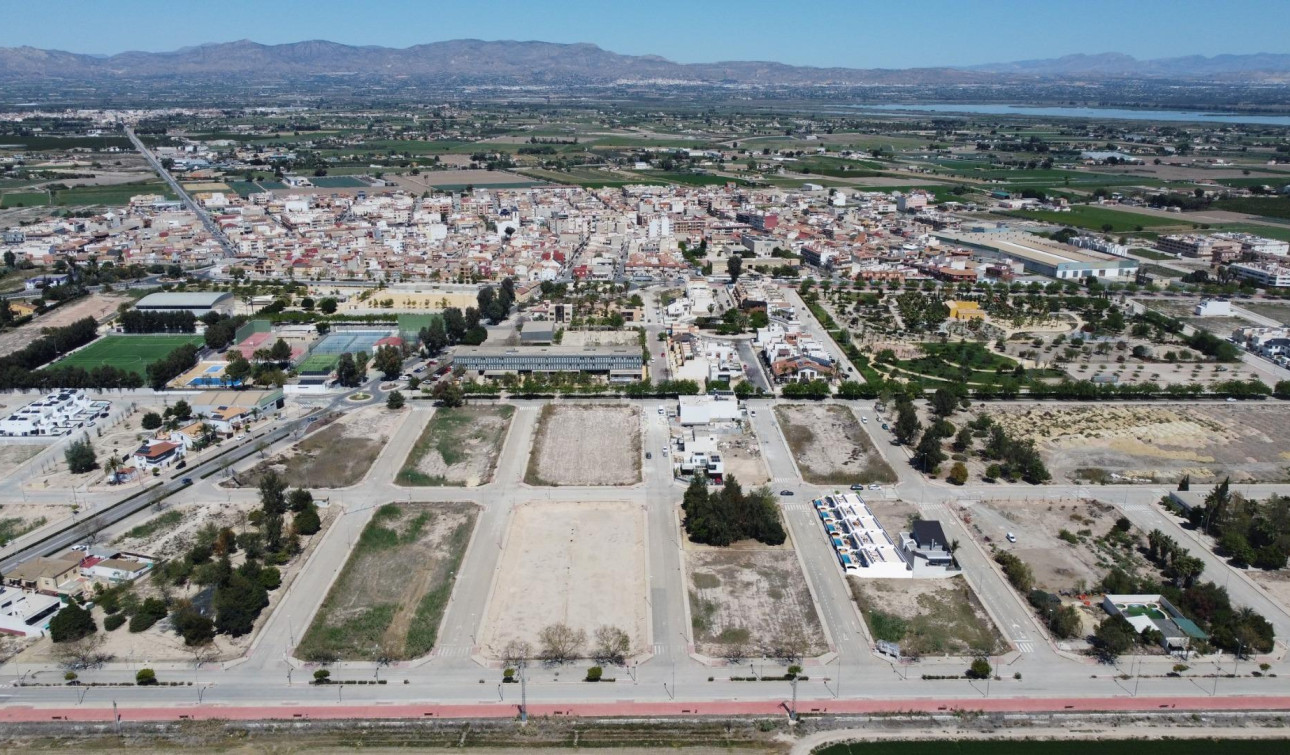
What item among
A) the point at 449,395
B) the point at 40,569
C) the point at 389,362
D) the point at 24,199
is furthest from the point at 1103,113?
the point at 40,569

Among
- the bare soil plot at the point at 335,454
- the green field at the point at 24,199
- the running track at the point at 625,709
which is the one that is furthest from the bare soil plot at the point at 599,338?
the green field at the point at 24,199

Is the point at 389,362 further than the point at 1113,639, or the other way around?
the point at 389,362

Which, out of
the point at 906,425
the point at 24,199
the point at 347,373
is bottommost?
the point at 906,425

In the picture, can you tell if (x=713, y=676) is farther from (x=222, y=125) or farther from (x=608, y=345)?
(x=222, y=125)

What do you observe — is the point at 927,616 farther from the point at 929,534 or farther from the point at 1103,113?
the point at 1103,113

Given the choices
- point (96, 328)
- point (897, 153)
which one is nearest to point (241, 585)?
point (96, 328)

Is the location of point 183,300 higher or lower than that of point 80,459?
higher

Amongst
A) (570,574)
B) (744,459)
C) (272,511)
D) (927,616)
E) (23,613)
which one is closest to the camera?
(23,613)
